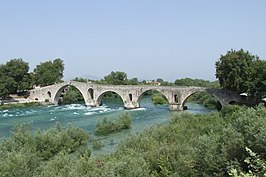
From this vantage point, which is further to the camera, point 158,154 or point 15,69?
point 15,69

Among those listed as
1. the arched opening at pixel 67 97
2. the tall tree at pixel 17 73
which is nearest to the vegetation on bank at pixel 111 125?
the arched opening at pixel 67 97

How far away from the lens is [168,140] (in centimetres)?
2395

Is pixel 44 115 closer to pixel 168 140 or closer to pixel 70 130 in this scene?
pixel 70 130

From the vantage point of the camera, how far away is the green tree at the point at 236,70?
42906mm

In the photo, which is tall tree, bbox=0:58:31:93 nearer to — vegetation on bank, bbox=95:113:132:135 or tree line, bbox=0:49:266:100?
tree line, bbox=0:49:266:100

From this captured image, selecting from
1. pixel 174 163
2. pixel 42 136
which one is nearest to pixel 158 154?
pixel 174 163

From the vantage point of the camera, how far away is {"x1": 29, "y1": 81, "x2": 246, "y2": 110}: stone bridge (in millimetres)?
48781

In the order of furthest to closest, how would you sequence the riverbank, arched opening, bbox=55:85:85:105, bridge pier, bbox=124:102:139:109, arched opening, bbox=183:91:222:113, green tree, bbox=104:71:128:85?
green tree, bbox=104:71:128:85, arched opening, bbox=55:85:85:105, the riverbank, bridge pier, bbox=124:102:139:109, arched opening, bbox=183:91:222:113

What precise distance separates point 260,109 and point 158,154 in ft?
17.7

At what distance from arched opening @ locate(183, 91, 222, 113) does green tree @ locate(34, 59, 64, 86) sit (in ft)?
100

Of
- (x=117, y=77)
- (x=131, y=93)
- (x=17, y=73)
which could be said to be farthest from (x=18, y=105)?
(x=117, y=77)

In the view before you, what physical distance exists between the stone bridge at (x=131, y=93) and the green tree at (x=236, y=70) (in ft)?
7.52

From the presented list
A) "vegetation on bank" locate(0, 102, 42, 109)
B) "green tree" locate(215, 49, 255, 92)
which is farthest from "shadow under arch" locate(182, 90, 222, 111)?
"vegetation on bank" locate(0, 102, 42, 109)

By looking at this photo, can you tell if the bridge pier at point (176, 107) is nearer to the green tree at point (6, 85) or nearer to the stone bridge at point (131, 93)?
the stone bridge at point (131, 93)
